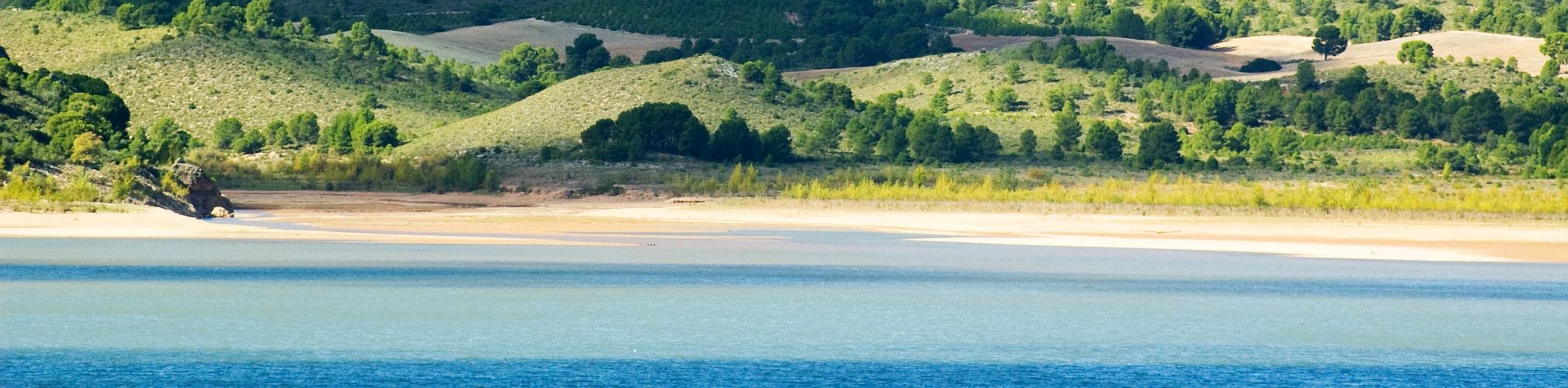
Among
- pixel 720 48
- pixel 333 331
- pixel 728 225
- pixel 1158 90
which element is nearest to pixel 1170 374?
pixel 333 331

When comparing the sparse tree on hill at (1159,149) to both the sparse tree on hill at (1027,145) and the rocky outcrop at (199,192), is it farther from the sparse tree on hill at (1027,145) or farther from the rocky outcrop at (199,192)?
the rocky outcrop at (199,192)

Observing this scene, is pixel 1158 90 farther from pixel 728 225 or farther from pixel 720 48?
pixel 728 225

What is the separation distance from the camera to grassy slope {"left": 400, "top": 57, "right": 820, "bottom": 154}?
107375mm

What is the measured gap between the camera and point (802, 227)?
62.3 metres

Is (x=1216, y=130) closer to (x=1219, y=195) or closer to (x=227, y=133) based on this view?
(x=1219, y=195)

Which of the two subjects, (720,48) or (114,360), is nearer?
(114,360)

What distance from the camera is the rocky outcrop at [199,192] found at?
61031 millimetres

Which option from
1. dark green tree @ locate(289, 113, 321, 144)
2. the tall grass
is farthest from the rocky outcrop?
dark green tree @ locate(289, 113, 321, 144)

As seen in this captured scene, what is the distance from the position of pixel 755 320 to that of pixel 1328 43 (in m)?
162

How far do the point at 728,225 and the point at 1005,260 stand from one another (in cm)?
2212

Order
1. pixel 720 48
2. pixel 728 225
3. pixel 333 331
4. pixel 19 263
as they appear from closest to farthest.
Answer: pixel 333 331
pixel 19 263
pixel 728 225
pixel 720 48

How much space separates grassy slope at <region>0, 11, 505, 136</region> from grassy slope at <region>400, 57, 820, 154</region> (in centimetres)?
697

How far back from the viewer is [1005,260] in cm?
4212

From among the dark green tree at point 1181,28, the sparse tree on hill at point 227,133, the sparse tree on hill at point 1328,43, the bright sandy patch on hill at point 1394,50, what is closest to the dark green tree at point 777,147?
the sparse tree on hill at point 227,133
